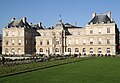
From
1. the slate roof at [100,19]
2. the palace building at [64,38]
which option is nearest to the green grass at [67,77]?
the palace building at [64,38]

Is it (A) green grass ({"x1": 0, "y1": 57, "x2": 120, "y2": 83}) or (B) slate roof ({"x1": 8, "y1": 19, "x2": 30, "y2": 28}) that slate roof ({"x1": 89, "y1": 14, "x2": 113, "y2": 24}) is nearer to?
(B) slate roof ({"x1": 8, "y1": 19, "x2": 30, "y2": 28})

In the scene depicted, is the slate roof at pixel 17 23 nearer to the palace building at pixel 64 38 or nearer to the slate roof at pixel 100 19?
the palace building at pixel 64 38

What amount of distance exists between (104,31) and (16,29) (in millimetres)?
25650

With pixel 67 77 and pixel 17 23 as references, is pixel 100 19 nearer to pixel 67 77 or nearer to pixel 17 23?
pixel 17 23

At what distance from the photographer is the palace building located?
6625 cm

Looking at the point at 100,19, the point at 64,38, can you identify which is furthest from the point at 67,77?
the point at 64,38

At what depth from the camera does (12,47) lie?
73.6m

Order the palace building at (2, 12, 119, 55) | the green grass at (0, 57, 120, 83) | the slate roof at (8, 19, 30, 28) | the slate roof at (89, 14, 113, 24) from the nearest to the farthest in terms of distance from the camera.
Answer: the green grass at (0, 57, 120, 83)
the palace building at (2, 12, 119, 55)
the slate roof at (89, 14, 113, 24)
the slate roof at (8, 19, 30, 28)

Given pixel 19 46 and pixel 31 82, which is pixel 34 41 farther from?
pixel 31 82

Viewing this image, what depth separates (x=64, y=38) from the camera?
7175cm

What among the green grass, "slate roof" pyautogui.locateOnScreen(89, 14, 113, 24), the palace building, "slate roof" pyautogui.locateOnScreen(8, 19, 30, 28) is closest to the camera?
the green grass

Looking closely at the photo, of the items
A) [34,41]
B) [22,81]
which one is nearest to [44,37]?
[34,41]

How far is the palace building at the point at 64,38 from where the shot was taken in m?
66.2

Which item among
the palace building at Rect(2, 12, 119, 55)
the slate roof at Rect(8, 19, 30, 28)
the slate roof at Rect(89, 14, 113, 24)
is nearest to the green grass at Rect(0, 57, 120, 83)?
the palace building at Rect(2, 12, 119, 55)
